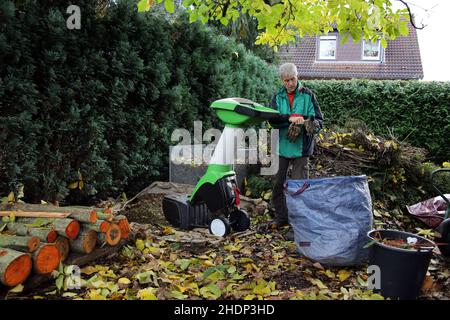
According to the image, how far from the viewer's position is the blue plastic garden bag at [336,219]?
9.96ft

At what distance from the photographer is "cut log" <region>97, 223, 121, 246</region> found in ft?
9.52

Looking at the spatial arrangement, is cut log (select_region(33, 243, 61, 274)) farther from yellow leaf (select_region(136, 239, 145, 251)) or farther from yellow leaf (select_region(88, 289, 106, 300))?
yellow leaf (select_region(136, 239, 145, 251))

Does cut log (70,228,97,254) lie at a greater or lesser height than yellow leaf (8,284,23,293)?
greater

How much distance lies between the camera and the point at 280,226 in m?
4.23

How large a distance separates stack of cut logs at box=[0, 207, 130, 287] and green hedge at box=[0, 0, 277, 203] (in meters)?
0.92

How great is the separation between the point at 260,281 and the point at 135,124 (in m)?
2.69

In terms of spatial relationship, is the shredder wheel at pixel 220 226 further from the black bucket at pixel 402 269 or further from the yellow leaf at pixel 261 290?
the black bucket at pixel 402 269

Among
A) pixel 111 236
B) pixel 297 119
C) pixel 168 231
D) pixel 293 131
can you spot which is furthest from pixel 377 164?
pixel 111 236

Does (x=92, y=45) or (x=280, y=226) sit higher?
(x=92, y=45)

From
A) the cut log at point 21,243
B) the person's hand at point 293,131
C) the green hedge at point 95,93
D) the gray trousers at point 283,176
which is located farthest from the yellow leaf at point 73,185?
the person's hand at point 293,131

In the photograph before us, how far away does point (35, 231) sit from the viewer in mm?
2639

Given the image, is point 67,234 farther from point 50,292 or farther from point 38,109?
point 38,109

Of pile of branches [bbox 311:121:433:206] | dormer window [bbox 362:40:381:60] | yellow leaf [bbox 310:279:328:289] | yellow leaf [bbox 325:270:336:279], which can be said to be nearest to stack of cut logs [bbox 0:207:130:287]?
yellow leaf [bbox 310:279:328:289]
